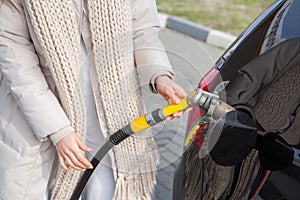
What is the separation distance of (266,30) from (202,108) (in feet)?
1.48

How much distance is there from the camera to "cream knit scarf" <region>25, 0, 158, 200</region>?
78.9 inches

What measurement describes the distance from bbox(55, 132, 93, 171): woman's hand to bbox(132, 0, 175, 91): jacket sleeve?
1.13ft

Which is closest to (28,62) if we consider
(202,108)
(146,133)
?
(146,133)

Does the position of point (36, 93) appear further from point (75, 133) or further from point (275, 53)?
point (275, 53)

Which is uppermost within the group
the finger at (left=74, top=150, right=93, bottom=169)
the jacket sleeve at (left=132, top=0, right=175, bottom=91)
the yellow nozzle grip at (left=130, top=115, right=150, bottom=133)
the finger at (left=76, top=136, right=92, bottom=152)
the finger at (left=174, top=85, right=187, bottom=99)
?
the jacket sleeve at (left=132, top=0, right=175, bottom=91)

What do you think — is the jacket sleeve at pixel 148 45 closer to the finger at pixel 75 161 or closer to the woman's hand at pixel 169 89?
the woman's hand at pixel 169 89

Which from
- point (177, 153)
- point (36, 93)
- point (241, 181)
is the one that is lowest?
point (177, 153)

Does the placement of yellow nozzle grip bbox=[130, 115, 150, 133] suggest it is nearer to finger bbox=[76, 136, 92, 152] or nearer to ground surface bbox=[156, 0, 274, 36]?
finger bbox=[76, 136, 92, 152]

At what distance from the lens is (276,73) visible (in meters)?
1.92

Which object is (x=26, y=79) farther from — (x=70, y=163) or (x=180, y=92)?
(x=180, y=92)

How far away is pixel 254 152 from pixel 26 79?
0.85m

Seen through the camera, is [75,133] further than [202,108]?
Yes

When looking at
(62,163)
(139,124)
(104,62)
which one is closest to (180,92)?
(139,124)

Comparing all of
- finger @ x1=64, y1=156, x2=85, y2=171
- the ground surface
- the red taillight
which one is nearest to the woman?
finger @ x1=64, y1=156, x2=85, y2=171
